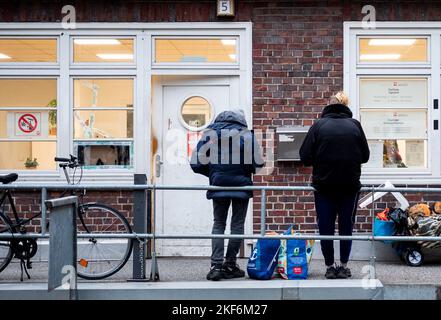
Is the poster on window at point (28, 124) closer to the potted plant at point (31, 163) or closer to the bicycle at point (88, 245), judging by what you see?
the potted plant at point (31, 163)

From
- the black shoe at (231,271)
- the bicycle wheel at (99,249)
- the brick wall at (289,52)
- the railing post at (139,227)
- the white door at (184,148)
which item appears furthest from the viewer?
the white door at (184,148)

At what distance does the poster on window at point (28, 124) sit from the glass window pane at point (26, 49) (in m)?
0.69

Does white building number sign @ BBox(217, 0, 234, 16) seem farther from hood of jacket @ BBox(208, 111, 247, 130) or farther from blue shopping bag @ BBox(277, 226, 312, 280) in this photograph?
blue shopping bag @ BBox(277, 226, 312, 280)

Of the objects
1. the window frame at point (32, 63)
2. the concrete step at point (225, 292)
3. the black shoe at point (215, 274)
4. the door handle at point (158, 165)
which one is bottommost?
the concrete step at point (225, 292)

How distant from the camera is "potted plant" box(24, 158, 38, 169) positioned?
379 inches

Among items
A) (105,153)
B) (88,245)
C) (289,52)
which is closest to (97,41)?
(105,153)

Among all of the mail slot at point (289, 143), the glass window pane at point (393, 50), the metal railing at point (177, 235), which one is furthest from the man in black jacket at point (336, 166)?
the glass window pane at point (393, 50)

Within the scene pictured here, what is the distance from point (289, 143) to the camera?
30.7ft

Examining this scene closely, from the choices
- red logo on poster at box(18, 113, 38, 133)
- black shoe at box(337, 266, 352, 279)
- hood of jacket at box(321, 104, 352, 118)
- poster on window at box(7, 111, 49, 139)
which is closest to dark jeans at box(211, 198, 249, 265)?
black shoe at box(337, 266, 352, 279)

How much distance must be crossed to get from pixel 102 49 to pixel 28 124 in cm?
135

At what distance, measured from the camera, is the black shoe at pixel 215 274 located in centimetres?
761
